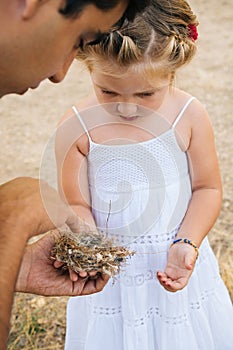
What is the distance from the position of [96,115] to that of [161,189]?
14.3 inches

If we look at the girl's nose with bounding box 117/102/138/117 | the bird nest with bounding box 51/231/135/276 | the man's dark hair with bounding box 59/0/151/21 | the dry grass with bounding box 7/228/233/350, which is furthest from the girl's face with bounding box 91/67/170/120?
the dry grass with bounding box 7/228/233/350

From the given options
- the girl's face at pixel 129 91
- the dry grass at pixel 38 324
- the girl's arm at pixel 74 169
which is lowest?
the dry grass at pixel 38 324

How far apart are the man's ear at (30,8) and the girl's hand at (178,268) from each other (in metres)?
1.07

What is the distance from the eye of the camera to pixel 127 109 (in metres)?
2.20

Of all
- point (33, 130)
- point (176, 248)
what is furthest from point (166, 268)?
point (33, 130)

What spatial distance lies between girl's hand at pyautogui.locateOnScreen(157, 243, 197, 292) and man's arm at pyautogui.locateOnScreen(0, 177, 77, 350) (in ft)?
1.59

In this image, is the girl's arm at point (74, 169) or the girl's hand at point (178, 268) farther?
the girl's arm at point (74, 169)

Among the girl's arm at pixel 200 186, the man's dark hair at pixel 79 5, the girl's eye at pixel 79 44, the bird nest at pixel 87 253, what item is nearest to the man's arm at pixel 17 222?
the bird nest at pixel 87 253

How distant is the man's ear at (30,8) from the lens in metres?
1.37

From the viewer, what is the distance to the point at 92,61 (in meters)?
2.20

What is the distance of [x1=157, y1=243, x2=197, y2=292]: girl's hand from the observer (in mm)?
2154

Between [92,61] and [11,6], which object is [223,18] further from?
A: [11,6]

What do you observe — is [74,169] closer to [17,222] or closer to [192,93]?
[17,222]

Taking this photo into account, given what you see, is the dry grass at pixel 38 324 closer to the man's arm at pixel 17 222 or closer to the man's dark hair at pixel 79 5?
the man's arm at pixel 17 222
